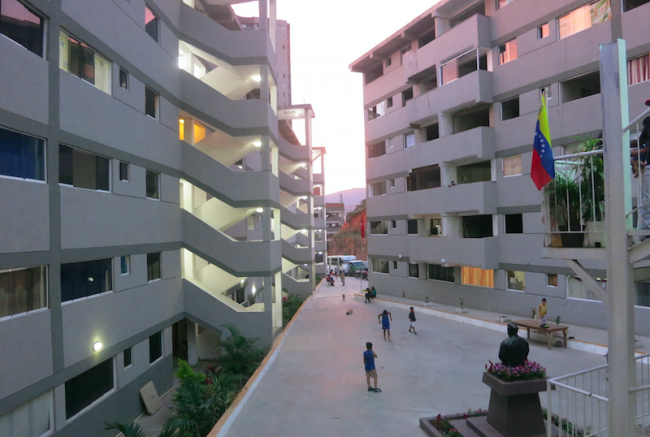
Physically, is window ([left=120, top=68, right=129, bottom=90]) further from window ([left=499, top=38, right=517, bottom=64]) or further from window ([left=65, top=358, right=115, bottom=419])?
window ([left=499, top=38, right=517, bottom=64])

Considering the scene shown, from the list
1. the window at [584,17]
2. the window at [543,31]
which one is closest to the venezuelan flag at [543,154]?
the window at [584,17]

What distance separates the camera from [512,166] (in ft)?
72.9

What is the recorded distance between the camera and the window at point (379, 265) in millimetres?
32703

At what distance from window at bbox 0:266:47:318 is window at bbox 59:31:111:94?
5048 mm

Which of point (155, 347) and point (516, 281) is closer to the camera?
point (155, 347)

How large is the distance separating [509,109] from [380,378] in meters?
17.3

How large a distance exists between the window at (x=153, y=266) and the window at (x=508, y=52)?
20.9 meters

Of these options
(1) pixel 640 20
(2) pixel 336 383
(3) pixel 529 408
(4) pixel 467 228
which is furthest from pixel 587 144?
(4) pixel 467 228

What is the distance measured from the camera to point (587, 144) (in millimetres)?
7613

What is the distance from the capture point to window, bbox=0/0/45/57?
8039 millimetres

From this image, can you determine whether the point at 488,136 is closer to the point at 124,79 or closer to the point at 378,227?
the point at 378,227

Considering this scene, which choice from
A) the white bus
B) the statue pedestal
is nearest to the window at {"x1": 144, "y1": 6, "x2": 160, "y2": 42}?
the statue pedestal

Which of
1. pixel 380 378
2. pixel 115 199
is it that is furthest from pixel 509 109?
pixel 115 199

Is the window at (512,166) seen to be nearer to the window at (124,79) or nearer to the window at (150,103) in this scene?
the window at (150,103)
